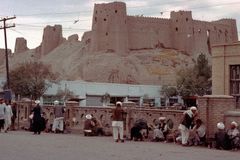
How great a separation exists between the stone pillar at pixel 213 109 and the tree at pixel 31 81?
51.3 m

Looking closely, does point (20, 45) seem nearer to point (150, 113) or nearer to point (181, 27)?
point (181, 27)

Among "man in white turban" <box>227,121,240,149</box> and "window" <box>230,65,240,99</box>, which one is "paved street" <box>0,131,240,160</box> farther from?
"window" <box>230,65,240,99</box>

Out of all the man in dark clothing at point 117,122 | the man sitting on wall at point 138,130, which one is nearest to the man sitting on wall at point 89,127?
the man sitting on wall at point 138,130

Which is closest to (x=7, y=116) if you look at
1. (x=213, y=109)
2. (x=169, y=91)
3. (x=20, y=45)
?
(x=213, y=109)

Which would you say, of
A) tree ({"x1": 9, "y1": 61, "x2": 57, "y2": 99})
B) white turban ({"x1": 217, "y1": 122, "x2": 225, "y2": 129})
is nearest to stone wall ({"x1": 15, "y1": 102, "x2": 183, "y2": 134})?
white turban ({"x1": 217, "y1": 122, "x2": 225, "y2": 129})

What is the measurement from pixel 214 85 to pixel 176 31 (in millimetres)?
95465

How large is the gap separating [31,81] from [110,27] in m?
44.5

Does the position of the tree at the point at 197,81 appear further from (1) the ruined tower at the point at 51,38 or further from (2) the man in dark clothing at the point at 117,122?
(1) the ruined tower at the point at 51,38

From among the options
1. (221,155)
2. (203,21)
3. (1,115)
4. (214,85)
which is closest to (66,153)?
(221,155)

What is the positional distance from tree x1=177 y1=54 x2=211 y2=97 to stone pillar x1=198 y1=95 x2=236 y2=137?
54.9m

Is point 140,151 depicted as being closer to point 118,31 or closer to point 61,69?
point 118,31

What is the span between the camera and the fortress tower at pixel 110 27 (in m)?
116

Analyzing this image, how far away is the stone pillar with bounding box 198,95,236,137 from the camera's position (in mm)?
21625

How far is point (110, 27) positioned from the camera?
117 metres
